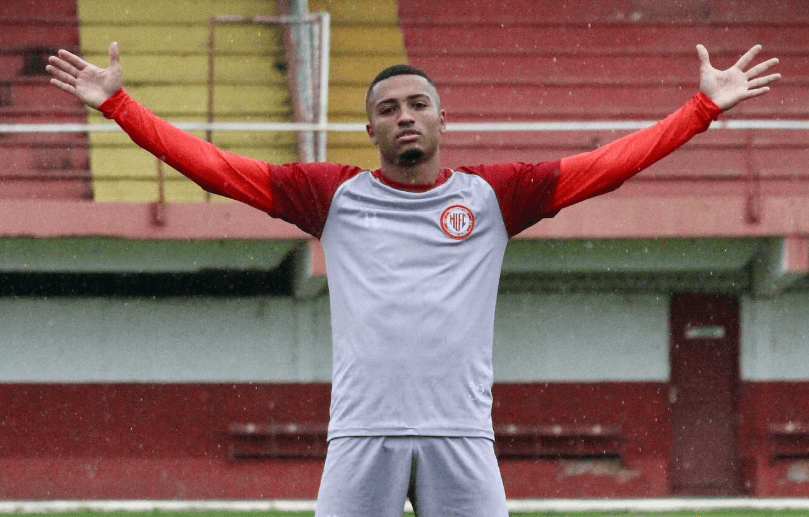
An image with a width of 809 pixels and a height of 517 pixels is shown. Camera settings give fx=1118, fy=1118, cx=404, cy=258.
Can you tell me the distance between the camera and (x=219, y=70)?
38.8 feet

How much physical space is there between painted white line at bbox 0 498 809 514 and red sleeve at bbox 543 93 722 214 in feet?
23.4

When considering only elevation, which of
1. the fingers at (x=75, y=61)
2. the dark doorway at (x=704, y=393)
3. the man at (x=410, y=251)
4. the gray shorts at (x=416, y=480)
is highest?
the fingers at (x=75, y=61)

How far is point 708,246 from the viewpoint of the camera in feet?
35.2

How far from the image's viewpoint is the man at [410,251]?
2594mm

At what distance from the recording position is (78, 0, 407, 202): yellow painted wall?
1135cm

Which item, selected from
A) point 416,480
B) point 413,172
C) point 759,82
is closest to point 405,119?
point 413,172

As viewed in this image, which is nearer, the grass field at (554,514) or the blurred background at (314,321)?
the grass field at (554,514)

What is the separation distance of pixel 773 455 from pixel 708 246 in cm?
217

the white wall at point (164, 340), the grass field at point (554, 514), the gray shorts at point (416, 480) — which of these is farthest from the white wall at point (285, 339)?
the gray shorts at point (416, 480)

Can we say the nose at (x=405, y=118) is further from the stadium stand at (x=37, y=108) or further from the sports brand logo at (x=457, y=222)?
the stadium stand at (x=37, y=108)

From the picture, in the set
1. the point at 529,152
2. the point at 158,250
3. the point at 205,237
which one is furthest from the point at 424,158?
the point at 529,152

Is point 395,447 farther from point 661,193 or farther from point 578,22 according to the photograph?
point 578,22

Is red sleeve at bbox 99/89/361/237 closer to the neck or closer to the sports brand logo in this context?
the neck

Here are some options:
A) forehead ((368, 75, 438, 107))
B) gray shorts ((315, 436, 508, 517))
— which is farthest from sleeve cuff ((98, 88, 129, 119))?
gray shorts ((315, 436, 508, 517))
